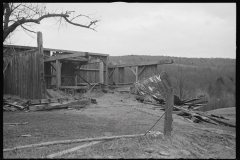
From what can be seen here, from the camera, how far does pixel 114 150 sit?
4457 millimetres

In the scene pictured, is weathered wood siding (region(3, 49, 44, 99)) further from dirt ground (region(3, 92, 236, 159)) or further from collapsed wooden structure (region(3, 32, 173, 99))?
dirt ground (region(3, 92, 236, 159))

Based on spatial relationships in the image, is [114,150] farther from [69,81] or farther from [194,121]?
[69,81]

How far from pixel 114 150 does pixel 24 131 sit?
330 cm

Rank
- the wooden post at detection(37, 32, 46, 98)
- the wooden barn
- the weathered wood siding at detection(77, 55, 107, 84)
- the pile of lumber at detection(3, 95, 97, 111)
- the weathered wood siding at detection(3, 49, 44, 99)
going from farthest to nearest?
1. the weathered wood siding at detection(77, 55, 107, 84)
2. the weathered wood siding at detection(3, 49, 44, 99)
3. the wooden barn
4. the wooden post at detection(37, 32, 46, 98)
5. the pile of lumber at detection(3, 95, 97, 111)

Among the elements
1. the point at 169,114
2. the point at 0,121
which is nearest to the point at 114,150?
the point at 169,114

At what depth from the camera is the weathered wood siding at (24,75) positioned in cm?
1314

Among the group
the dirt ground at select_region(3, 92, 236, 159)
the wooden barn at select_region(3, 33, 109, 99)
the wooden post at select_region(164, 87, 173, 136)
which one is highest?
the wooden barn at select_region(3, 33, 109, 99)

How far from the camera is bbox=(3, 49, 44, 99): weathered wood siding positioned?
43.1 feet

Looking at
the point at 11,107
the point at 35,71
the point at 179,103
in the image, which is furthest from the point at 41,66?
the point at 179,103

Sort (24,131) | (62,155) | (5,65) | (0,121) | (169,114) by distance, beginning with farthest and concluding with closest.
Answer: (5,65), (24,131), (169,114), (0,121), (62,155)

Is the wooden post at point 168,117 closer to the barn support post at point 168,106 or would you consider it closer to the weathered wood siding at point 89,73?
the barn support post at point 168,106

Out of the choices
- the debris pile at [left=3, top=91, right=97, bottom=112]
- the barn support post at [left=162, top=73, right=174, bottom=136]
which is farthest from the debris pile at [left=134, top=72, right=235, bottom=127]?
the barn support post at [left=162, top=73, right=174, bottom=136]

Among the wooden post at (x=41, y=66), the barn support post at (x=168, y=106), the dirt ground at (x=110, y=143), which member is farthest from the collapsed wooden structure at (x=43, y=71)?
the barn support post at (x=168, y=106)

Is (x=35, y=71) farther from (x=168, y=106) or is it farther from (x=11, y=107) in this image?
(x=168, y=106)
